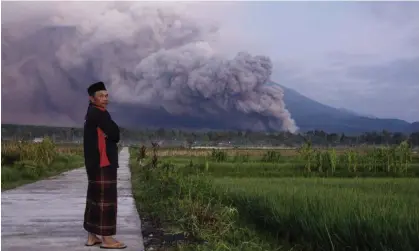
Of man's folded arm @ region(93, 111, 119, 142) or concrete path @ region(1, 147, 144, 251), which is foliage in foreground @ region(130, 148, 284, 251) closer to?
concrete path @ region(1, 147, 144, 251)

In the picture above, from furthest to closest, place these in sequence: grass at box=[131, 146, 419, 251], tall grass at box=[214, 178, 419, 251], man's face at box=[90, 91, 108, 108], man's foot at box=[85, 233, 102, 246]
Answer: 1. man's foot at box=[85, 233, 102, 246]
2. man's face at box=[90, 91, 108, 108]
3. grass at box=[131, 146, 419, 251]
4. tall grass at box=[214, 178, 419, 251]

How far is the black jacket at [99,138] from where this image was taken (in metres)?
4.55

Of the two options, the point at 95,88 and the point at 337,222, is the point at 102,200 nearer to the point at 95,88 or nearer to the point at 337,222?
the point at 95,88

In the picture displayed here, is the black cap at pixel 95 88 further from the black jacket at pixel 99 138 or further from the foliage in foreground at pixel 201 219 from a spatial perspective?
the foliage in foreground at pixel 201 219

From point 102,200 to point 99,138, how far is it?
0.48 metres

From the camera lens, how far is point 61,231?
552cm

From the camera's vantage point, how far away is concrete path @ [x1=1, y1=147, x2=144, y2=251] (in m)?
4.86

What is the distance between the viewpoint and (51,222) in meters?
6.11

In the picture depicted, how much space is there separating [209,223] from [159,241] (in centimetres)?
45

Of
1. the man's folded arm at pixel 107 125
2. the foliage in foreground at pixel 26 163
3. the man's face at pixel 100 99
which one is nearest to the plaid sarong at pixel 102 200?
the man's folded arm at pixel 107 125

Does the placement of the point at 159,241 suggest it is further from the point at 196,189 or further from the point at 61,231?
the point at 196,189

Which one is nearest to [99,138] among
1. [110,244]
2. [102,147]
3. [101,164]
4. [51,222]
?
[102,147]

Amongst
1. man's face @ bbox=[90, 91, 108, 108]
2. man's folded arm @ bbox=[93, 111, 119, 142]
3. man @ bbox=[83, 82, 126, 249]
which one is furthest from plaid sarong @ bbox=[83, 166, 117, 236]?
man's face @ bbox=[90, 91, 108, 108]

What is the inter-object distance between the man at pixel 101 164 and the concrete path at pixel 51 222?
0.62 feet
